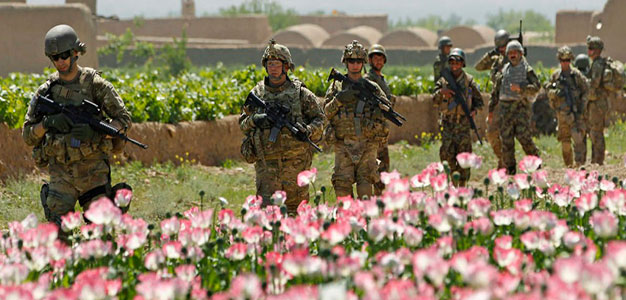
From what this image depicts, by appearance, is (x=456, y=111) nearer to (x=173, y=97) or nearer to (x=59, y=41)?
(x=173, y=97)

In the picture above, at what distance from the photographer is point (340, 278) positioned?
400 cm

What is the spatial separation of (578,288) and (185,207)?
7.25m

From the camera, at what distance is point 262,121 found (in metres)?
7.32

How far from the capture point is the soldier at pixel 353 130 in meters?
8.36

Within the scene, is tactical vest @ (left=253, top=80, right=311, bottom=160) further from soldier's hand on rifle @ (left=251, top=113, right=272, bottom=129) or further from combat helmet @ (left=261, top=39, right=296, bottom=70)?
combat helmet @ (left=261, top=39, right=296, bottom=70)

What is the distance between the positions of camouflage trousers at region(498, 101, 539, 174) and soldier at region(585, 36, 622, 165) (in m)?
1.80

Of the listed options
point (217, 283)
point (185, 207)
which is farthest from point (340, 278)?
point (185, 207)

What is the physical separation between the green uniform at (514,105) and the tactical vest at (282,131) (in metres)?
4.25

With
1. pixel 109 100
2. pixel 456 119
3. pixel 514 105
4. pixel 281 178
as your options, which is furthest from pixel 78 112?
pixel 514 105

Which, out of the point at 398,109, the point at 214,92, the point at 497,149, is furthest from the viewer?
the point at 398,109

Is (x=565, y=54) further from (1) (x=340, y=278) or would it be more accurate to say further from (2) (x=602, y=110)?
(1) (x=340, y=278)

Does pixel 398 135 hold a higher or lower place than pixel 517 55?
lower

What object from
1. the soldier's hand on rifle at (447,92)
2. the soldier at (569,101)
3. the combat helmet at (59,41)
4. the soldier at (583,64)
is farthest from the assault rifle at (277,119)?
the soldier at (583,64)

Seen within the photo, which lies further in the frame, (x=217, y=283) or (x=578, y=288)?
(x=217, y=283)
